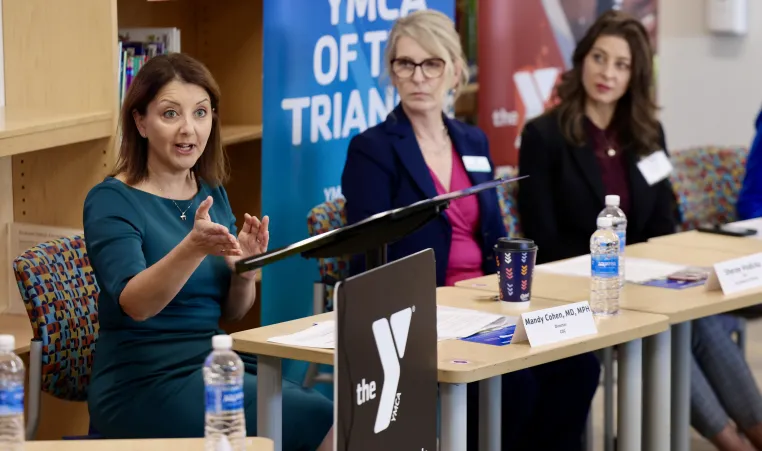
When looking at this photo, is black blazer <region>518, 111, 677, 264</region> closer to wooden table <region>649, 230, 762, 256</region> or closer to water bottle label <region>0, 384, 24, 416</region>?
wooden table <region>649, 230, 762, 256</region>

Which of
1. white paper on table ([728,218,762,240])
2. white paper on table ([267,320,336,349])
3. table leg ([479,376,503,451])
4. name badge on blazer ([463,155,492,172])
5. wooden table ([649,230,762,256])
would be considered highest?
name badge on blazer ([463,155,492,172])

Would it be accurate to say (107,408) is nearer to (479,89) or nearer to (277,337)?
(277,337)

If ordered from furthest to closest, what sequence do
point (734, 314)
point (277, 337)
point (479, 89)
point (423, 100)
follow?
point (479, 89) < point (734, 314) < point (423, 100) < point (277, 337)

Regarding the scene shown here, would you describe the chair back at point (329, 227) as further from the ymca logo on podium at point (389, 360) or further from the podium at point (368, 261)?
the ymca logo on podium at point (389, 360)

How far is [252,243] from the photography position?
2752mm

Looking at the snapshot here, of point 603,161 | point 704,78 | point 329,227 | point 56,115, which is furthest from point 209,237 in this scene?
point 704,78

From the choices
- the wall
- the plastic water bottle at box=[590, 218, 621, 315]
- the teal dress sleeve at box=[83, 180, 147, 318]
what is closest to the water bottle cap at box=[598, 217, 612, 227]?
the plastic water bottle at box=[590, 218, 621, 315]

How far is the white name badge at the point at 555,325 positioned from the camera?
266cm

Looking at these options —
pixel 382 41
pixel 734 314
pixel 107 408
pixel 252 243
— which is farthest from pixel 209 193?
pixel 734 314

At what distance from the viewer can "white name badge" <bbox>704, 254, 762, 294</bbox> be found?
10.6ft

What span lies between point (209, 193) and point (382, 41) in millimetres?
1423

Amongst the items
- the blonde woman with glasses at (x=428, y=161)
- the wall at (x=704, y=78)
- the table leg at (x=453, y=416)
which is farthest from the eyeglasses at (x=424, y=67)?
the wall at (x=704, y=78)

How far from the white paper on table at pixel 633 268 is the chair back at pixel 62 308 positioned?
127 centimetres

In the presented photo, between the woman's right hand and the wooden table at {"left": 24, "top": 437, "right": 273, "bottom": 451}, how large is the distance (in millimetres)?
556
